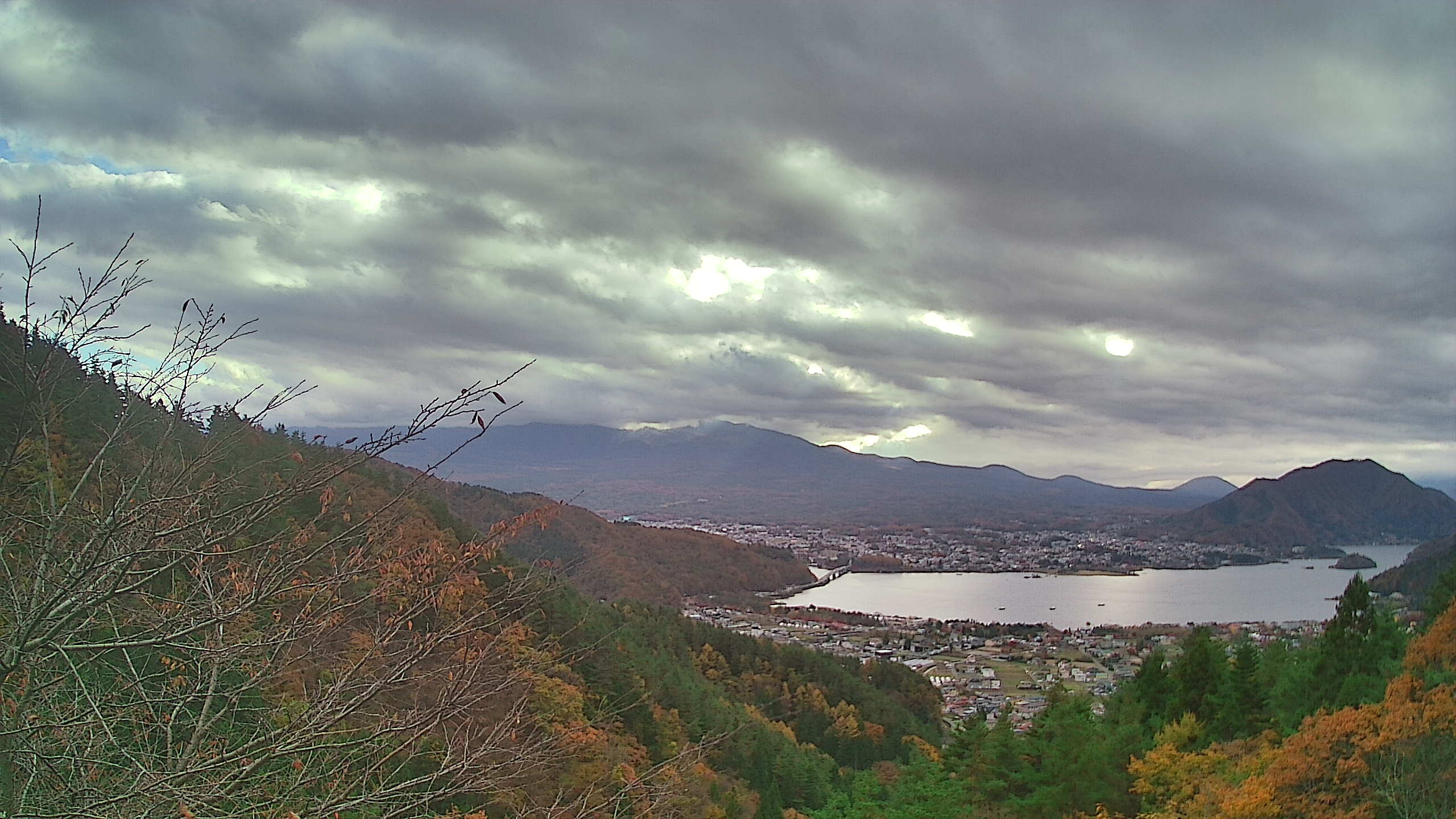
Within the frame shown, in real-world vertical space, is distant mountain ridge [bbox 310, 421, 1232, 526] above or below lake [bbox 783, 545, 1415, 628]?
above

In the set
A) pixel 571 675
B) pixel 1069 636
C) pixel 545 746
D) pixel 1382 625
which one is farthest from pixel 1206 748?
pixel 1069 636

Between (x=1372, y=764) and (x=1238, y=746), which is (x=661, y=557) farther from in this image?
(x=1372, y=764)

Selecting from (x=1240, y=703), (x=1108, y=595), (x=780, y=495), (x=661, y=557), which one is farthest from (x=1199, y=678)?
(x=780, y=495)

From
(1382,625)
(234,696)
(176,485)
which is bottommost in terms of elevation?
A: (1382,625)

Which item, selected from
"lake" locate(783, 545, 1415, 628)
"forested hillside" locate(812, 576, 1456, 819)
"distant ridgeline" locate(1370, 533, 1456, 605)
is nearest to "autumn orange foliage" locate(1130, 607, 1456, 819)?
"forested hillside" locate(812, 576, 1456, 819)

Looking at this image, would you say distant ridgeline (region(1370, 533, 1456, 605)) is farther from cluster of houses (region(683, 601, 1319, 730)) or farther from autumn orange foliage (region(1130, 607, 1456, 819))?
autumn orange foliage (region(1130, 607, 1456, 819))

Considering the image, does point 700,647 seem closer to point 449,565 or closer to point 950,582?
point 449,565
